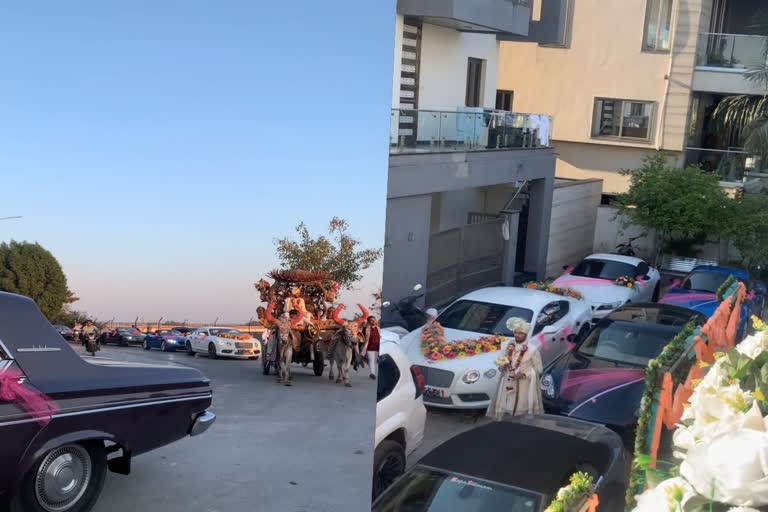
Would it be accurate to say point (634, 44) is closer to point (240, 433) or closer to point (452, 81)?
point (452, 81)

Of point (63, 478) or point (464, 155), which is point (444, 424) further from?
point (63, 478)

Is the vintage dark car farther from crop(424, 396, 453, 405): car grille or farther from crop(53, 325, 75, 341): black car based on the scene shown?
crop(424, 396, 453, 405): car grille

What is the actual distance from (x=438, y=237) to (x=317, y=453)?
92 centimetres

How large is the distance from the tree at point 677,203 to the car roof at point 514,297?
0.80ft

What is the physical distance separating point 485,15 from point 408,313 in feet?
2.35

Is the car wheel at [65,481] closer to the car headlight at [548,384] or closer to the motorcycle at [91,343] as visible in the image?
the motorcycle at [91,343]

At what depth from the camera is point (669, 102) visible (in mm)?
1596

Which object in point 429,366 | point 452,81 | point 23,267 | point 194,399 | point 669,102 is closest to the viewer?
point 669,102

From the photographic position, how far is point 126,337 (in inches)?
86.6

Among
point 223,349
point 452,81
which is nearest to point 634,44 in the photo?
point 452,81

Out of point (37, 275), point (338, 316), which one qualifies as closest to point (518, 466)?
point (338, 316)

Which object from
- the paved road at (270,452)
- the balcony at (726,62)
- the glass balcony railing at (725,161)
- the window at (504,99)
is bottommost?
the paved road at (270,452)

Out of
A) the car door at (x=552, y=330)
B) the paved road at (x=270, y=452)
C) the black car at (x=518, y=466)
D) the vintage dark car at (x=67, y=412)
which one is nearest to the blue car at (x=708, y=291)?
the car door at (x=552, y=330)

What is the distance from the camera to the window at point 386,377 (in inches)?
86.3
